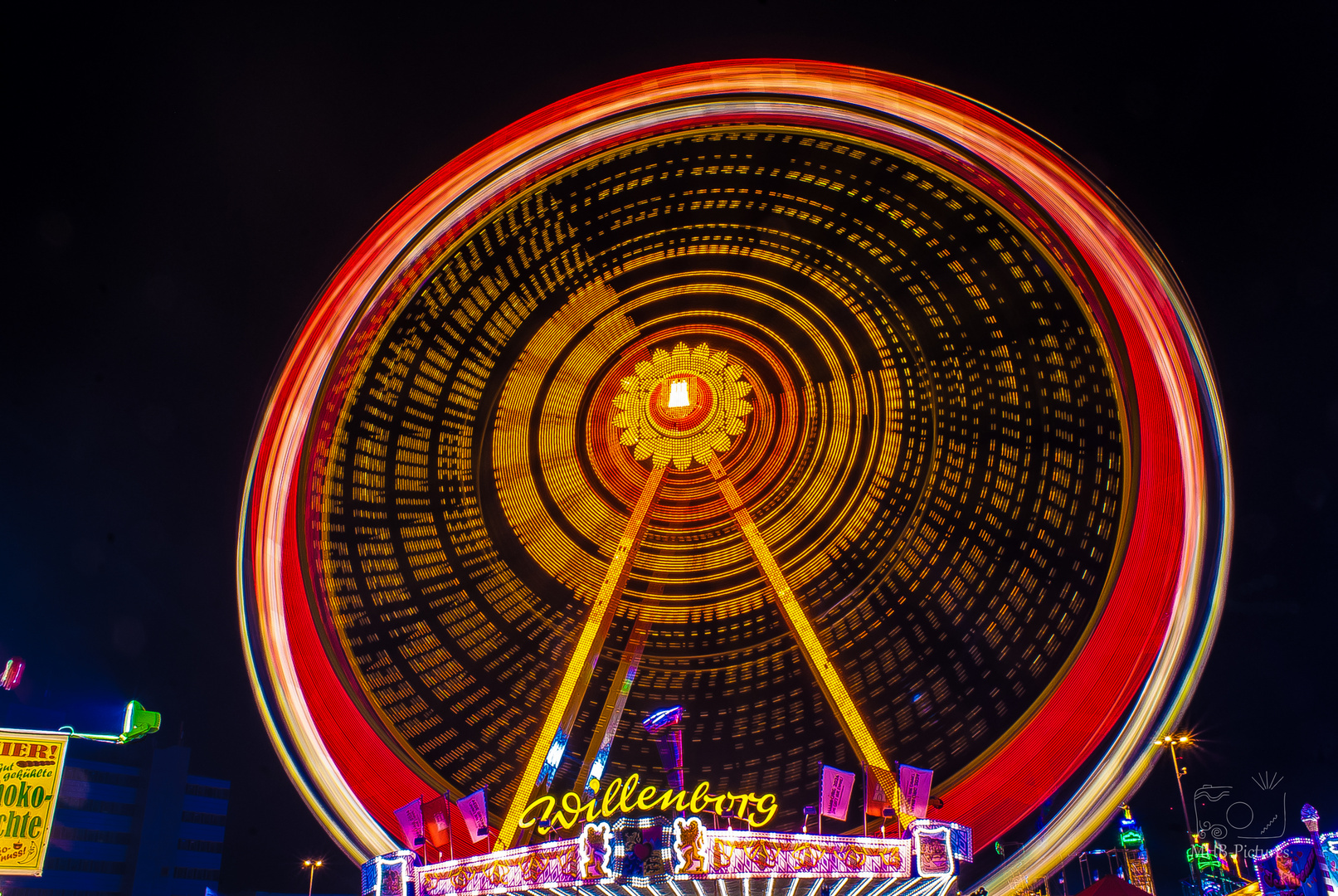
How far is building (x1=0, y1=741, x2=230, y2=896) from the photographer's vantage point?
41.4m

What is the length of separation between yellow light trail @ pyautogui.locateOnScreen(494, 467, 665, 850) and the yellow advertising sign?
17.6ft

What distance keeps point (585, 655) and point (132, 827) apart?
47.0 meters

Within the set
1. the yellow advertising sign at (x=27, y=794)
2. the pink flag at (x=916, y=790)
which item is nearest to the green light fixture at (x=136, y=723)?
the yellow advertising sign at (x=27, y=794)

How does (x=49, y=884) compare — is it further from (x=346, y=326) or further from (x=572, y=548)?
(x=346, y=326)

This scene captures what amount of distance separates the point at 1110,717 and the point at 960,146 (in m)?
6.99

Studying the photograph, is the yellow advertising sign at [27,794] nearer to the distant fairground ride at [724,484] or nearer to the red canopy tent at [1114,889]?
the distant fairground ride at [724,484]

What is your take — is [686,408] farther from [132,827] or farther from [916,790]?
[132,827]

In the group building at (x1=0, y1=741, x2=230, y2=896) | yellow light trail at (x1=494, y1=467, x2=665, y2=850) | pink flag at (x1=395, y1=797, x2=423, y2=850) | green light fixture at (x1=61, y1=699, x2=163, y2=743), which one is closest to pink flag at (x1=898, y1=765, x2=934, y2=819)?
yellow light trail at (x1=494, y1=467, x2=665, y2=850)

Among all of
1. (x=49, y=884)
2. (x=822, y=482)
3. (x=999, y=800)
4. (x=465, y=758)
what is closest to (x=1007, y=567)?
(x=822, y=482)

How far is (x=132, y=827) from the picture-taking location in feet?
151

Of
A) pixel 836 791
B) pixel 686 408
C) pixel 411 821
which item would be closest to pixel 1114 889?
pixel 836 791

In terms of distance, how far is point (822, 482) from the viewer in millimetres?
14594

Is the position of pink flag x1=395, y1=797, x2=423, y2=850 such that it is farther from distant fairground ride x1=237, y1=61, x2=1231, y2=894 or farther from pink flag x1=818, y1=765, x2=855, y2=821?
pink flag x1=818, y1=765, x2=855, y2=821

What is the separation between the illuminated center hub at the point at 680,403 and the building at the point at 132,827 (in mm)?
40695
